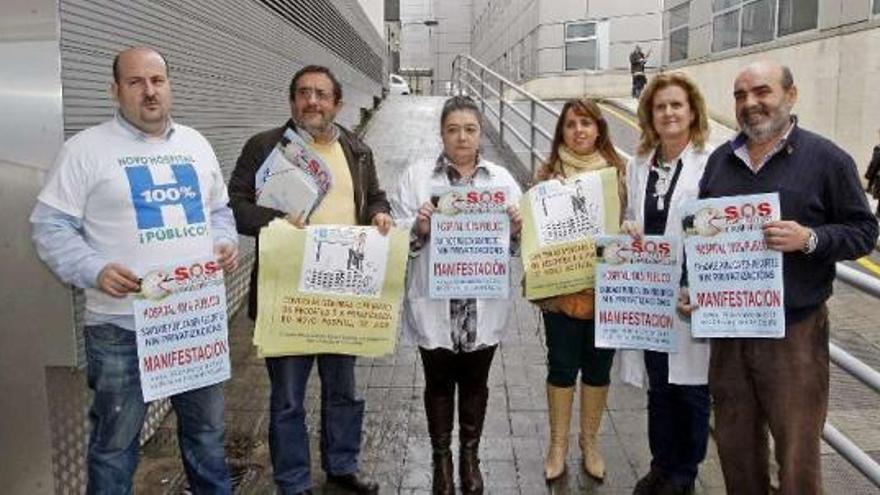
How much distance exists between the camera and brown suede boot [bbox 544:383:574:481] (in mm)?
4023

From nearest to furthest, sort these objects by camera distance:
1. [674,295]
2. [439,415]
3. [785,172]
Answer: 1. [785,172]
2. [674,295]
3. [439,415]

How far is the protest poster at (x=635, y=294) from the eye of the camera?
140 inches

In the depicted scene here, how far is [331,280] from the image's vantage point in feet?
11.7

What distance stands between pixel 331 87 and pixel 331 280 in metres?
0.83

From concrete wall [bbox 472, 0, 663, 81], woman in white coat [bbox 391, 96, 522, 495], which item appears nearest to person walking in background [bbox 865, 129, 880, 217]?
woman in white coat [bbox 391, 96, 522, 495]

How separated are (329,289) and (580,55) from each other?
2927 centimetres

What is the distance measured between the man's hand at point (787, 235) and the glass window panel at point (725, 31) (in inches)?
722

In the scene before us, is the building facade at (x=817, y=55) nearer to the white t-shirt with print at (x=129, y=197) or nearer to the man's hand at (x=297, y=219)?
the man's hand at (x=297, y=219)

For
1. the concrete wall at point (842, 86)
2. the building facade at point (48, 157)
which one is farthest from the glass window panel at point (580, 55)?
the building facade at point (48, 157)

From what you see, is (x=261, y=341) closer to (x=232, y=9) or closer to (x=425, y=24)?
(x=232, y=9)

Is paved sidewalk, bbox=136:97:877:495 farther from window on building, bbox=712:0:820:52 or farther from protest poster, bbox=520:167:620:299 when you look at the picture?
window on building, bbox=712:0:820:52

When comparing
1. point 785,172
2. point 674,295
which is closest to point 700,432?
point 674,295

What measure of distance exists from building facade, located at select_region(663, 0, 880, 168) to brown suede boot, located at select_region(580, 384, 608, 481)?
448 inches

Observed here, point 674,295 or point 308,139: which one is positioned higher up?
point 308,139
